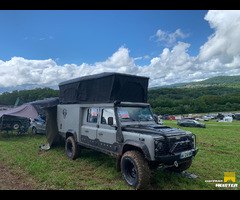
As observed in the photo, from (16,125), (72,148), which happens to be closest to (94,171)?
(72,148)

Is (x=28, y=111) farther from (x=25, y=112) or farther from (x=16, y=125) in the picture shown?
(x=16, y=125)

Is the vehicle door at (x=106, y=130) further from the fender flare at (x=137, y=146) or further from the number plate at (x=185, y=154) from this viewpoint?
the number plate at (x=185, y=154)

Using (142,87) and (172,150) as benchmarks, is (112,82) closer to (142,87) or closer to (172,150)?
(142,87)

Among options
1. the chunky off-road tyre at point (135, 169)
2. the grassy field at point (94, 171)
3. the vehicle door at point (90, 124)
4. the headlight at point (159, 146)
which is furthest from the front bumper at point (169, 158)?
the vehicle door at point (90, 124)

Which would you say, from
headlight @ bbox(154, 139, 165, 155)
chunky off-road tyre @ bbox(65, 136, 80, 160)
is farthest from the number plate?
chunky off-road tyre @ bbox(65, 136, 80, 160)

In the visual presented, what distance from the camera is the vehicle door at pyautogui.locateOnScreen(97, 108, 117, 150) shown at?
17.2 feet

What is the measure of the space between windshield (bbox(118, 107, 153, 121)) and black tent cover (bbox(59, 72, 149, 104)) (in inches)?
16.4

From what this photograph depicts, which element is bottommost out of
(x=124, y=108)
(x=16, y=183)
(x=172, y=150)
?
(x=16, y=183)

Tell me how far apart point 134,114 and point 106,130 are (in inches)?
43.0

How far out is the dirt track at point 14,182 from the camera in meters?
4.64

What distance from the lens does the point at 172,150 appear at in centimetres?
421

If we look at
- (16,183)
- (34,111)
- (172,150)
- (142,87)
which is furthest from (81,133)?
(34,111)

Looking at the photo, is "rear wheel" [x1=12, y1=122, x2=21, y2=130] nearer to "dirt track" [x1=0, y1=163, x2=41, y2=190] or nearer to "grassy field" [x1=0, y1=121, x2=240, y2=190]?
"grassy field" [x1=0, y1=121, x2=240, y2=190]

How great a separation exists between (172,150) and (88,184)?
257cm
